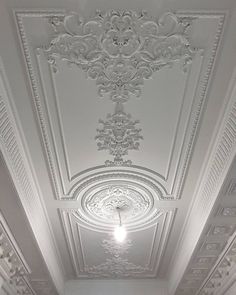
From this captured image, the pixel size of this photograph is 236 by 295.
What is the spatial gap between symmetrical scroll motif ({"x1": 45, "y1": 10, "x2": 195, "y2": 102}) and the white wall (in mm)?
4788

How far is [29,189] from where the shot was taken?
3.57m

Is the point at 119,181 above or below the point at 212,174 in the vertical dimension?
above

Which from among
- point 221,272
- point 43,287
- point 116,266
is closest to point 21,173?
point 43,287

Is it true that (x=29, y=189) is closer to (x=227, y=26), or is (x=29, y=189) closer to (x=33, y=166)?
(x=33, y=166)

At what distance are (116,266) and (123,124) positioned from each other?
3.62 meters

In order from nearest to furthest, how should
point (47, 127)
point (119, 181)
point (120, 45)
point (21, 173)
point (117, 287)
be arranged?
point (120, 45) < point (47, 127) < point (21, 173) < point (119, 181) < point (117, 287)

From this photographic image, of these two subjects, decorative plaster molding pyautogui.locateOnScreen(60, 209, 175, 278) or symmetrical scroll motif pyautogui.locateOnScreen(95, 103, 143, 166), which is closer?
symmetrical scroll motif pyautogui.locateOnScreen(95, 103, 143, 166)

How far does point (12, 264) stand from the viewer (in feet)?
14.9

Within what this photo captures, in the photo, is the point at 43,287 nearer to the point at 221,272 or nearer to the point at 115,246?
the point at 115,246

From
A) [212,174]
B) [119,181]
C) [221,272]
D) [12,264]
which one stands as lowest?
[12,264]

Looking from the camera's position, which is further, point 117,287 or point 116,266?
point 117,287

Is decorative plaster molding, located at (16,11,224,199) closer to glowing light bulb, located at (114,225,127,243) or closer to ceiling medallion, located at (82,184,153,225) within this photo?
ceiling medallion, located at (82,184,153,225)

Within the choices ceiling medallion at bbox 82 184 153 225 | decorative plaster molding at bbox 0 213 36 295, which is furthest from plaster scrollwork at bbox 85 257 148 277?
ceiling medallion at bbox 82 184 153 225

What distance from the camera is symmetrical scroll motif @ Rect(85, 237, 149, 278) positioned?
16.9 feet
